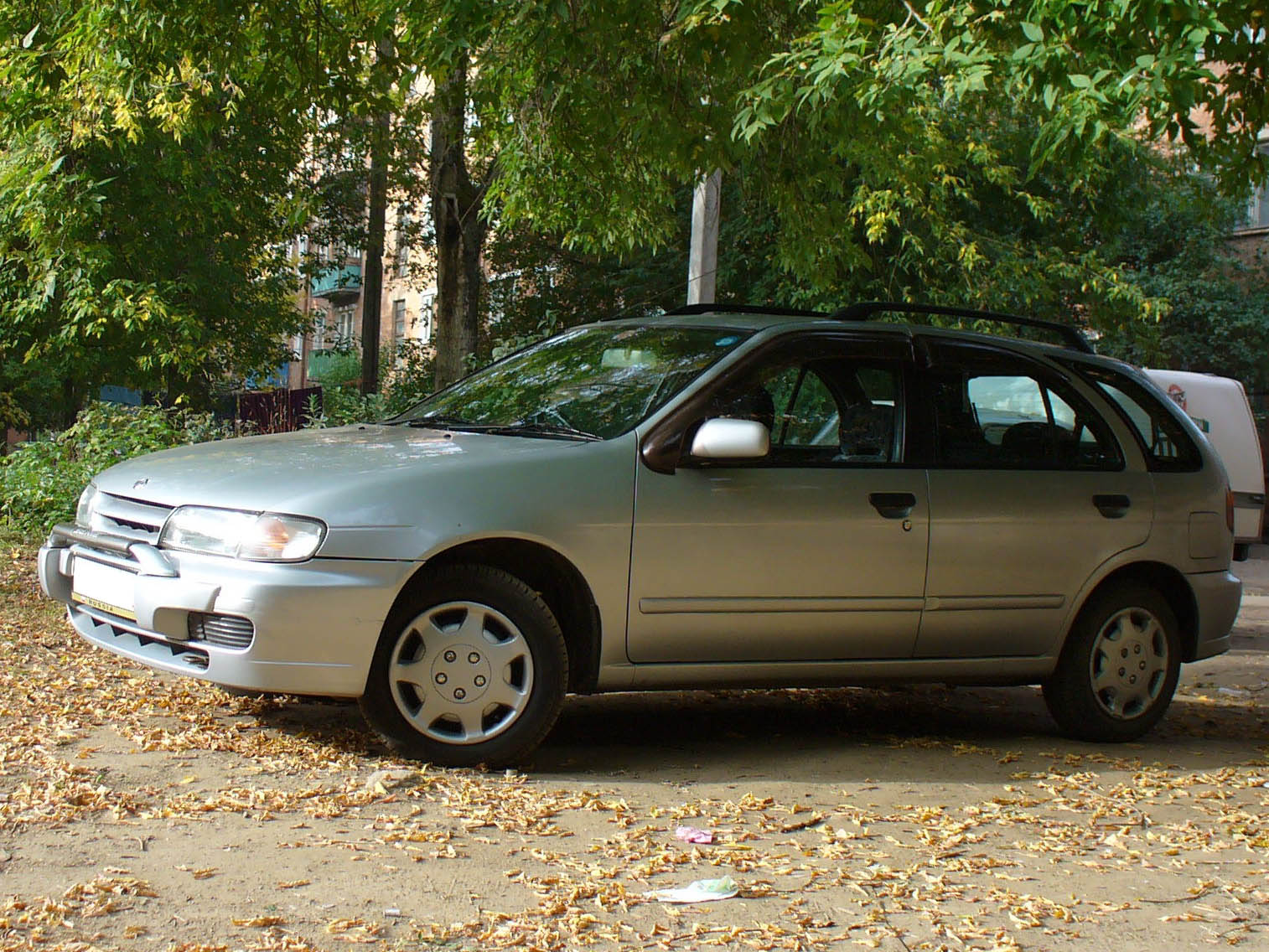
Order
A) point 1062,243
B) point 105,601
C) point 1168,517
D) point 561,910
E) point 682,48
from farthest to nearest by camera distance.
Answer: point 1062,243 < point 682,48 < point 1168,517 < point 105,601 < point 561,910

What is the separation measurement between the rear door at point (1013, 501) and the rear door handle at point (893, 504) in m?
0.12

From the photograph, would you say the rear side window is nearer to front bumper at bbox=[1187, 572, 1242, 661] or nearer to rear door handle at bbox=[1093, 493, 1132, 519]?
rear door handle at bbox=[1093, 493, 1132, 519]

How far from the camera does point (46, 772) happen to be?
498 centimetres

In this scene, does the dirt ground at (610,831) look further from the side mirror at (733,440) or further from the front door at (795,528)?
the side mirror at (733,440)

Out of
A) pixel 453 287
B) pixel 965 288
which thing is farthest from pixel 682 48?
pixel 965 288

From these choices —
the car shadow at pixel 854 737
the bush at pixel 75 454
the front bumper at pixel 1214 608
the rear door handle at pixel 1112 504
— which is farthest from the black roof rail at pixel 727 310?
the bush at pixel 75 454

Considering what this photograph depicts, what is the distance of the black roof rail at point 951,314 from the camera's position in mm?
6289

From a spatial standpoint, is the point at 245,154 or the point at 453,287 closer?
the point at 453,287

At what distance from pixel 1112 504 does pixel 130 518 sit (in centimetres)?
402

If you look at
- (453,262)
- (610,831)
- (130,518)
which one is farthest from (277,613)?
(453,262)

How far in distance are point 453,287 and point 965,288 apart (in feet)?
23.2

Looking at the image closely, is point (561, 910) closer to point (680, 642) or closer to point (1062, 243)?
point (680, 642)

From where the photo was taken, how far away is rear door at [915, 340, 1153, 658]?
606 centimetres

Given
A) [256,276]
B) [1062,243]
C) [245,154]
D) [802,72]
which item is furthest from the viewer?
[256,276]
